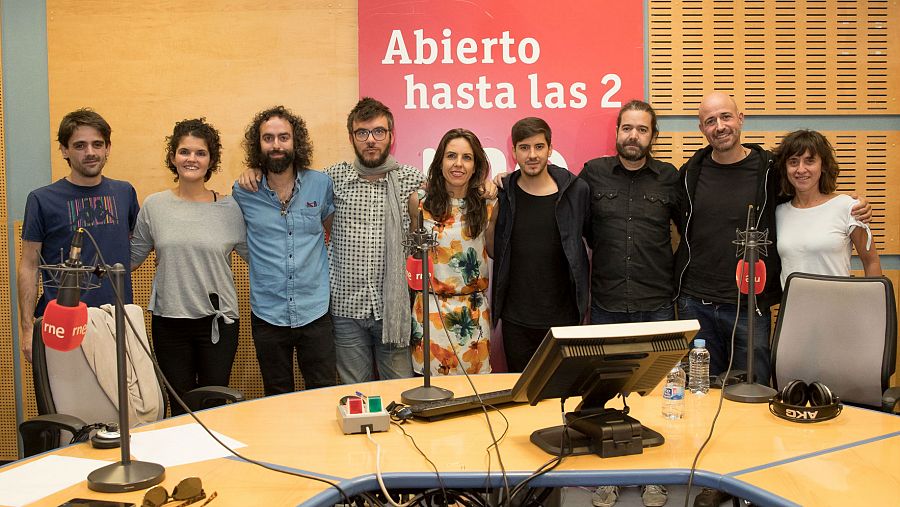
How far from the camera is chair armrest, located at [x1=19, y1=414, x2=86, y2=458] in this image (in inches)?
104

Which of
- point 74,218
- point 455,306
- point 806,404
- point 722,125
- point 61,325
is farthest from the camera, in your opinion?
point 722,125

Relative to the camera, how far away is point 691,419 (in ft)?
8.48

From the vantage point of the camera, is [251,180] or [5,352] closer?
[251,180]

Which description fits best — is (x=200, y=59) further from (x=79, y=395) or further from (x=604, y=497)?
(x=604, y=497)

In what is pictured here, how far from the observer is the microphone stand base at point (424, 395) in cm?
276

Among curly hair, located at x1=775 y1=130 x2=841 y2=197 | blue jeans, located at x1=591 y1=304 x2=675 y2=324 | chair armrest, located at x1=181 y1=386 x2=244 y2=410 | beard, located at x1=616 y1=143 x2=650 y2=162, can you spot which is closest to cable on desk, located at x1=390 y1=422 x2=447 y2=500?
chair armrest, located at x1=181 y1=386 x2=244 y2=410

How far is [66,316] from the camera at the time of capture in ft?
5.93

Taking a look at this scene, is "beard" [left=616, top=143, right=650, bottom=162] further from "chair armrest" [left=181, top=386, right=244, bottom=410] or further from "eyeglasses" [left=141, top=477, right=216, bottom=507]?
"eyeglasses" [left=141, top=477, right=216, bottom=507]

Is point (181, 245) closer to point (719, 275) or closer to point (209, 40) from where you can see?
point (209, 40)

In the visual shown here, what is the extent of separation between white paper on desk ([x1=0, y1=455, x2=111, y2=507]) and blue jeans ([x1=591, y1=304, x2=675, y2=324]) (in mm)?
2812

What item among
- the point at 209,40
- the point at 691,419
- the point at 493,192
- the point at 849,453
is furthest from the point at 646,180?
the point at 209,40

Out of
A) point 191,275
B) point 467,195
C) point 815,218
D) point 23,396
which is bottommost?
point 23,396

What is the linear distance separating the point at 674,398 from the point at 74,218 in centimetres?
308

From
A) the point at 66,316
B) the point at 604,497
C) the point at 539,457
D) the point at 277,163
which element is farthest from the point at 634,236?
the point at 66,316
